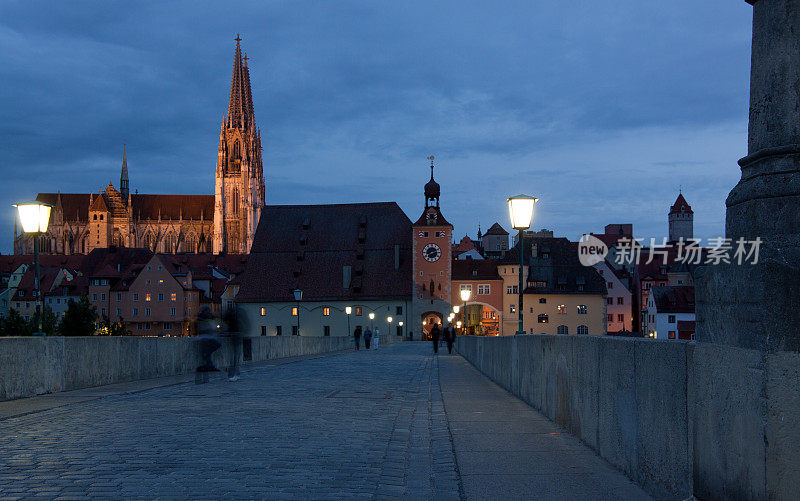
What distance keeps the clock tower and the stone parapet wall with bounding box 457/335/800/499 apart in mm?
98890

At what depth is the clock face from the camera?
359ft

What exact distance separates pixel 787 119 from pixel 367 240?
110m

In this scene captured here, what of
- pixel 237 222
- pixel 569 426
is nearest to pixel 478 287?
pixel 237 222

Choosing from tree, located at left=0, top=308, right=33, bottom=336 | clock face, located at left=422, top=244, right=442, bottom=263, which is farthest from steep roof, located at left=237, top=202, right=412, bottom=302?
tree, located at left=0, top=308, right=33, bottom=336

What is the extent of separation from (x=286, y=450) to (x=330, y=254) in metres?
107

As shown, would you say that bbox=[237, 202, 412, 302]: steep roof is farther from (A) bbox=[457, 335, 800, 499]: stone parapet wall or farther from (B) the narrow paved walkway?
(A) bbox=[457, 335, 800, 499]: stone parapet wall

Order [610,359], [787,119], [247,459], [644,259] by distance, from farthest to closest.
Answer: [644,259], [247,459], [610,359], [787,119]

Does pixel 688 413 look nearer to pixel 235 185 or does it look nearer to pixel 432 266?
pixel 432 266

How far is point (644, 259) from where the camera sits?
503ft

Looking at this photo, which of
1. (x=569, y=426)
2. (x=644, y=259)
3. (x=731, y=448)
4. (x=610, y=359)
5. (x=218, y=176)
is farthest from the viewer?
(x=218, y=176)

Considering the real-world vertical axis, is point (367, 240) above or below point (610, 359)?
above

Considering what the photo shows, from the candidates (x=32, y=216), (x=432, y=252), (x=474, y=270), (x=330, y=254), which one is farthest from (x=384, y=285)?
(x=32, y=216)

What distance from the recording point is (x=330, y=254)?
115 m

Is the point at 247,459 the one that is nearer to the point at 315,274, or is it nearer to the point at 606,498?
the point at 606,498
